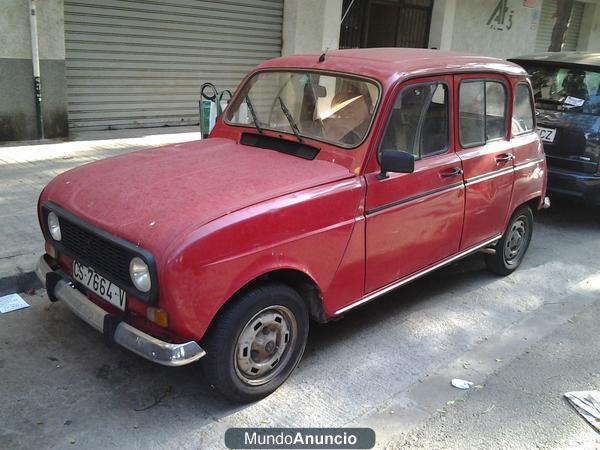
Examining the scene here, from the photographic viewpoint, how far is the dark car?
637 cm

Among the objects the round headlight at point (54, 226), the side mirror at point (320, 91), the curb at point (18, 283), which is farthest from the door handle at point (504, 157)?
the curb at point (18, 283)

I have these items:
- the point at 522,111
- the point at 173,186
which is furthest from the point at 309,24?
the point at 173,186

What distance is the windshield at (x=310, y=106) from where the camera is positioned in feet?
12.1

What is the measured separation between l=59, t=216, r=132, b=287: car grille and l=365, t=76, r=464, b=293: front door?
144 cm

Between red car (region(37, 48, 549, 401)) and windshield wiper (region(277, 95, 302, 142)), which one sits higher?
windshield wiper (region(277, 95, 302, 142))

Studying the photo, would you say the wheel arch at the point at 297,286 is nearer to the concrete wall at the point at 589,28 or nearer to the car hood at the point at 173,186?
the car hood at the point at 173,186

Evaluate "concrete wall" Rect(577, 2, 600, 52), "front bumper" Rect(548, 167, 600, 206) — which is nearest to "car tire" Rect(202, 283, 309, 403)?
"front bumper" Rect(548, 167, 600, 206)

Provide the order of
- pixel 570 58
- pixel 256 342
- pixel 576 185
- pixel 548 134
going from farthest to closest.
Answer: pixel 570 58
pixel 548 134
pixel 576 185
pixel 256 342

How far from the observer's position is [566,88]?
669 centimetres

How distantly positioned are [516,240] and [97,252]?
3706mm

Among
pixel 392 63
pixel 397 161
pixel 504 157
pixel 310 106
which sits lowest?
pixel 504 157

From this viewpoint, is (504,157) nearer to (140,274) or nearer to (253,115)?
(253,115)

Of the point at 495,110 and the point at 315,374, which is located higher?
the point at 495,110

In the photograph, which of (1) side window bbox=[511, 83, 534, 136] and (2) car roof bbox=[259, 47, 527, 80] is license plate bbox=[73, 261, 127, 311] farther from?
(1) side window bbox=[511, 83, 534, 136]
